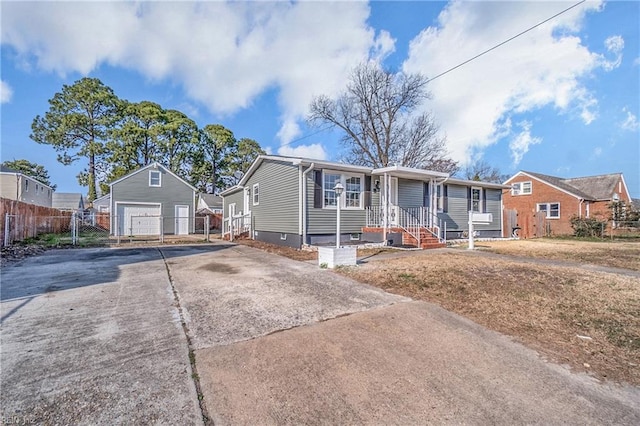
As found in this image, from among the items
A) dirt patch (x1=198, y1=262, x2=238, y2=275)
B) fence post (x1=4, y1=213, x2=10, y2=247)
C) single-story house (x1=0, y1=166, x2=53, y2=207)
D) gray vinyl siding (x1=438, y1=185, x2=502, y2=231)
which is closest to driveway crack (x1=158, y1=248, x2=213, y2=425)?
dirt patch (x1=198, y1=262, x2=238, y2=275)

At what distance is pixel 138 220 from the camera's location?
2005 cm

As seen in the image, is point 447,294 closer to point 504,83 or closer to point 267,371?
point 267,371

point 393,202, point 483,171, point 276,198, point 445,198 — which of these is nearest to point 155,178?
point 276,198

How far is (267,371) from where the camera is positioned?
249 cm

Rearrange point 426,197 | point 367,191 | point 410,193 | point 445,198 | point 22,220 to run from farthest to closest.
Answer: point 445,198
point 426,197
point 410,193
point 22,220
point 367,191

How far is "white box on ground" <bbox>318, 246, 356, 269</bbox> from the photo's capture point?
702 cm

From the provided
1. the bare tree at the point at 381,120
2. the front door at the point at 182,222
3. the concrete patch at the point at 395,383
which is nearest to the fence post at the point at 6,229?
the front door at the point at 182,222

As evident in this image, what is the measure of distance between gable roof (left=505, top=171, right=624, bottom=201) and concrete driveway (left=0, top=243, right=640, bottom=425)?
26.2m

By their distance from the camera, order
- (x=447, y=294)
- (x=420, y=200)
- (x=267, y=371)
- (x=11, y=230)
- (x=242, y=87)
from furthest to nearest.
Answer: (x=242, y=87) → (x=420, y=200) → (x=11, y=230) → (x=447, y=294) → (x=267, y=371)

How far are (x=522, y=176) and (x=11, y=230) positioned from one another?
3356cm

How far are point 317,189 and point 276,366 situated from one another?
8.52 meters

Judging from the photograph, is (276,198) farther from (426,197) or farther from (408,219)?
(426,197)

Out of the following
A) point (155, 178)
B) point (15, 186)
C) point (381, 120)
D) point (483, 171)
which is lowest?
point (15, 186)

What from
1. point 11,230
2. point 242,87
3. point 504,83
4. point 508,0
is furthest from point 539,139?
point 11,230
